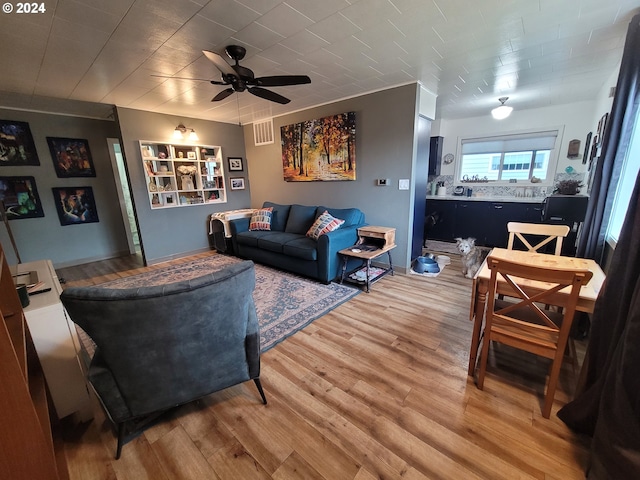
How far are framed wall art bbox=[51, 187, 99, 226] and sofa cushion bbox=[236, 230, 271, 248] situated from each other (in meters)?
2.65

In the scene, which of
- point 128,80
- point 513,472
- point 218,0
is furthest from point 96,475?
point 128,80

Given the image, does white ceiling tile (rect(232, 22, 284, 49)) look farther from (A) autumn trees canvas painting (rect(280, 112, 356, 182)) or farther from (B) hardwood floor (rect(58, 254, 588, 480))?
(B) hardwood floor (rect(58, 254, 588, 480))

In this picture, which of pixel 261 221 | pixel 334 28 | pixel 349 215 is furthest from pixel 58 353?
pixel 261 221

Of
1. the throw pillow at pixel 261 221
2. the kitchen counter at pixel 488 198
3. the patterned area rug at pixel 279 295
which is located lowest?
the patterned area rug at pixel 279 295

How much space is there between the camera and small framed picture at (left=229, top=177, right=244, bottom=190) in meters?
5.31

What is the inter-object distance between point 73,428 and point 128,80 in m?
3.30

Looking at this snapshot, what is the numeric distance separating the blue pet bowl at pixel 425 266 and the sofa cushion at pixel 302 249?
158 cm

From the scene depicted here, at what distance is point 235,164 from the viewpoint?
5312mm

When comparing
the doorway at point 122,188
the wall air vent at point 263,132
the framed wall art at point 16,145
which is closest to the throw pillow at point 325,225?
the wall air vent at point 263,132

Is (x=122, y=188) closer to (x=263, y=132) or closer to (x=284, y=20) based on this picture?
(x=263, y=132)

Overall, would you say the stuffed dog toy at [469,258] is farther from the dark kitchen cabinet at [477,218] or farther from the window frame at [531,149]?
the window frame at [531,149]

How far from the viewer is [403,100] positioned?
10.8 ft

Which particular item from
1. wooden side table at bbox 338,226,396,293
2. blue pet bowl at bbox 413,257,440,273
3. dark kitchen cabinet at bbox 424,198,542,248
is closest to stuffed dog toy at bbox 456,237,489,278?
blue pet bowl at bbox 413,257,440,273

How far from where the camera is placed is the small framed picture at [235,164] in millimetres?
5237
